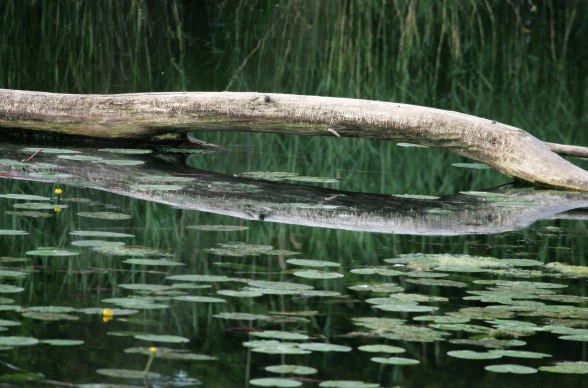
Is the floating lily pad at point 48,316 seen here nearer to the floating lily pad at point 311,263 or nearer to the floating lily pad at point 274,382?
the floating lily pad at point 274,382

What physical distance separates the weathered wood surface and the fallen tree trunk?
0.18 m

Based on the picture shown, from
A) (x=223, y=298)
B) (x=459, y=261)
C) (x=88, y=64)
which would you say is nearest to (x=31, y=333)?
(x=223, y=298)

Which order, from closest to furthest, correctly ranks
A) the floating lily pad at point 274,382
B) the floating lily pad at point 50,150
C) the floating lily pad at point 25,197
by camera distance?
the floating lily pad at point 274,382 → the floating lily pad at point 25,197 → the floating lily pad at point 50,150

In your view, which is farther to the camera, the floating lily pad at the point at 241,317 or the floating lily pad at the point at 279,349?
the floating lily pad at the point at 241,317

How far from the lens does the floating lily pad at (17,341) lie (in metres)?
3.03

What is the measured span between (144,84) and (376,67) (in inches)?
88.7

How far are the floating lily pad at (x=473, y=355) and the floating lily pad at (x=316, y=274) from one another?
78 centimetres

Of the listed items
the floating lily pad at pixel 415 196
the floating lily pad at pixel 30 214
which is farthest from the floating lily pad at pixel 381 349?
the floating lily pad at pixel 415 196

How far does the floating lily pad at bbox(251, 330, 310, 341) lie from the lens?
10.6 ft

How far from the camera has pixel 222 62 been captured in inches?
399

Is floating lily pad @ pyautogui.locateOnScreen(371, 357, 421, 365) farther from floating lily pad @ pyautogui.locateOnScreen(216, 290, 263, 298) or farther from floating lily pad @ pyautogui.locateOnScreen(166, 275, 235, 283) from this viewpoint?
floating lily pad @ pyautogui.locateOnScreen(166, 275, 235, 283)

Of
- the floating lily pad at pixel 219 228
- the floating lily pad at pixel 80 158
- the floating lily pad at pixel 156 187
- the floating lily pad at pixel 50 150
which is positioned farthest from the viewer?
the floating lily pad at pixel 50 150

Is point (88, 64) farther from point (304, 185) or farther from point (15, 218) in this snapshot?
point (15, 218)

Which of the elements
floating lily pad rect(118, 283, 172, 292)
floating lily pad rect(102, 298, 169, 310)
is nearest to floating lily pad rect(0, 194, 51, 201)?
floating lily pad rect(118, 283, 172, 292)
